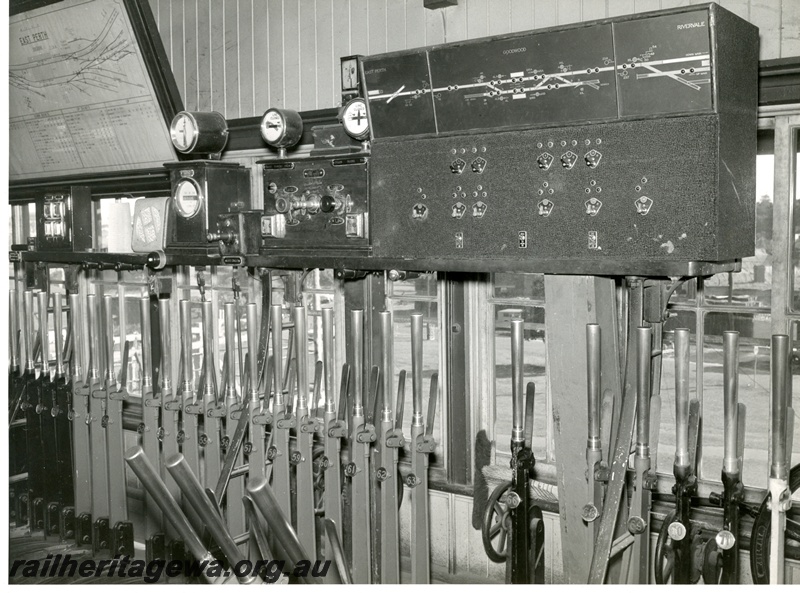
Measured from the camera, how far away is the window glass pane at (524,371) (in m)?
3.96

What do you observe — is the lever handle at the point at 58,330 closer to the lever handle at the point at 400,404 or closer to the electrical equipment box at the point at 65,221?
the electrical equipment box at the point at 65,221

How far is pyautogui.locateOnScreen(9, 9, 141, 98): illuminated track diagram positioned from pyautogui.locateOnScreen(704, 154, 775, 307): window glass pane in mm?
3362

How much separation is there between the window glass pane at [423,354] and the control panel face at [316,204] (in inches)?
17.4

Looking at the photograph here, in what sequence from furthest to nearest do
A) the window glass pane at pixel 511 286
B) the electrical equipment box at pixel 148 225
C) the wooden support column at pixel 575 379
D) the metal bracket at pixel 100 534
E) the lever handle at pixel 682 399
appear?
the metal bracket at pixel 100 534 < the electrical equipment box at pixel 148 225 < the window glass pane at pixel 511 286 < the wooden support column at pixel 575 379 < the lever handle at pixel 682 399

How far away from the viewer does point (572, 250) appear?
8.90 feet

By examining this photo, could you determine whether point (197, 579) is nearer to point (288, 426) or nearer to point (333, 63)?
point (288, 426)

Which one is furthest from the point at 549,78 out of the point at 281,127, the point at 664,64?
the point at 281,127

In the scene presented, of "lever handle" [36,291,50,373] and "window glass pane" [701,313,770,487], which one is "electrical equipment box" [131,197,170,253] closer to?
"lever handle" [36,291,50,373]

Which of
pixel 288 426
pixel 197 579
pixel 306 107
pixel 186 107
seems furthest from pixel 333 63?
pixel 197 579

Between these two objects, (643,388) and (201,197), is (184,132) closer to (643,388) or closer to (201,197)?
(201,197)

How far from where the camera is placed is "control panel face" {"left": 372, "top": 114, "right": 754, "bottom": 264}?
2.47 metres

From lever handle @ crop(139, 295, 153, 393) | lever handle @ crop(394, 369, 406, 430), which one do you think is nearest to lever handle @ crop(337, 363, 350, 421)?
lever handle @ crop(394, 369, 406, 430)

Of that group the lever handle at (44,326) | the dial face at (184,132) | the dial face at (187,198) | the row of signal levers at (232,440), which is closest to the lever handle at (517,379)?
the row of signal levers at (232,440)

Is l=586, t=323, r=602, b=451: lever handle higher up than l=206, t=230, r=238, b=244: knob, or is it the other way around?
l=206, t=230, r=238, b=244: knob
